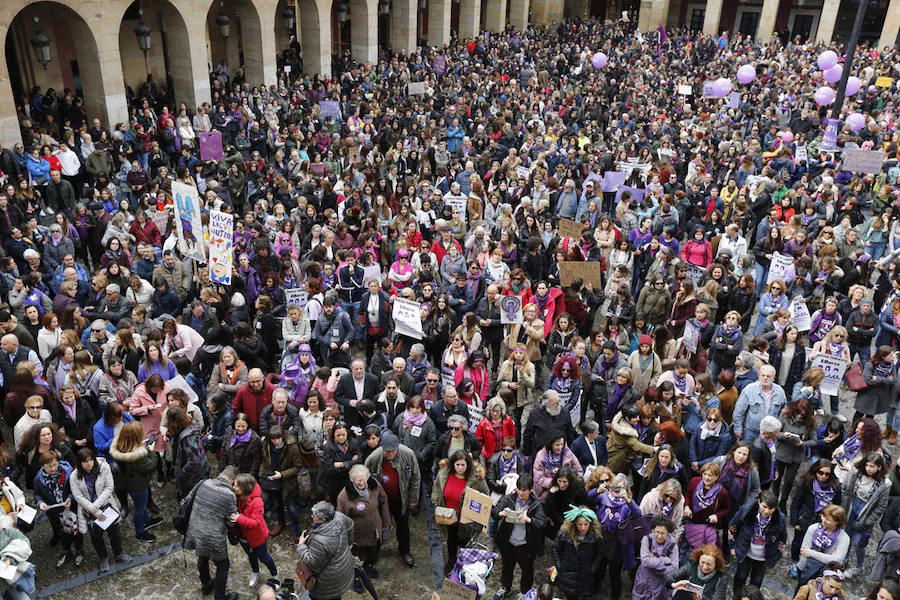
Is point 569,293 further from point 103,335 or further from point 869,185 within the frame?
point 869,185

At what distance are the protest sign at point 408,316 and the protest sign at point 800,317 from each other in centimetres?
461

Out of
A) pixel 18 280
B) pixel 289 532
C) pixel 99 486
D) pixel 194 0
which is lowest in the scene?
pixel 289 532

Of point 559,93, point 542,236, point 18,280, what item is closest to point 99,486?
point 18,280

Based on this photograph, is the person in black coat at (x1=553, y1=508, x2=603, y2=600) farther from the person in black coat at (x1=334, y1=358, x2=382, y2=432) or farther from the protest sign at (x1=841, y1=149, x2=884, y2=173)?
the protest sign at (x1=841, y1=149, x2=884, y2=173)

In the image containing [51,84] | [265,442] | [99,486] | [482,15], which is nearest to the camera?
[99,486]

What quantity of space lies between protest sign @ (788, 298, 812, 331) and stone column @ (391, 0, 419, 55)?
2607cm

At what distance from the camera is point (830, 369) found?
8383mm

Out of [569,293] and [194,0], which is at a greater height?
[194,0]

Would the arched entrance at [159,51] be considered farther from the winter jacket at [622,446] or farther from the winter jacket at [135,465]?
the winter jacket at [622,446]

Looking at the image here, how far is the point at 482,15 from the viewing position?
1747 inches

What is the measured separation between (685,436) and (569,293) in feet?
9.87

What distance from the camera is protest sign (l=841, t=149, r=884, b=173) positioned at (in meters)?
14.5

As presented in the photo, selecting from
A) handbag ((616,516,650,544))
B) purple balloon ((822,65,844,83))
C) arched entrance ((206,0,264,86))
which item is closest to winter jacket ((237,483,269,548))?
handbag ((616,516,650,544))

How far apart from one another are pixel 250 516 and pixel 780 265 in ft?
26.3
